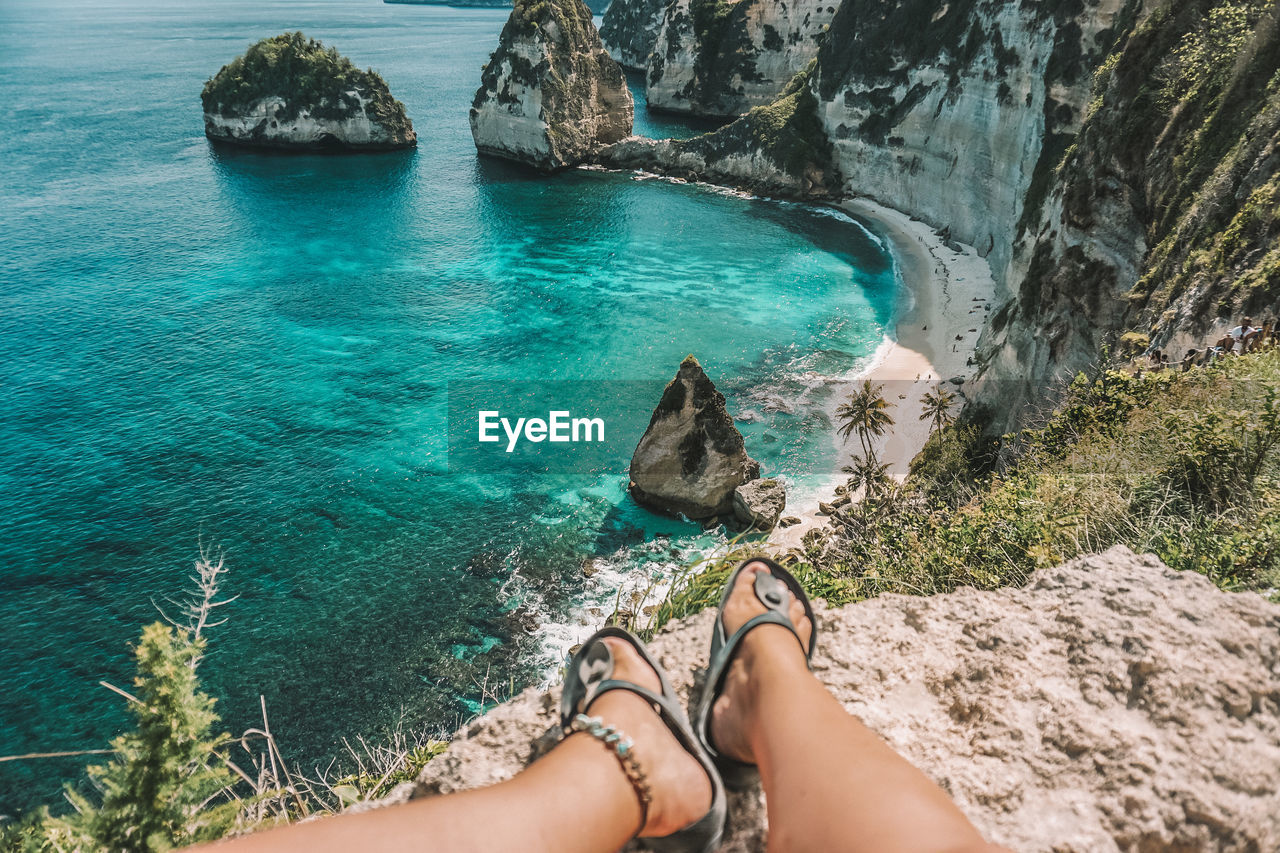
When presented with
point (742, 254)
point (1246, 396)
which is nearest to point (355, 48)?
point (742, 254)

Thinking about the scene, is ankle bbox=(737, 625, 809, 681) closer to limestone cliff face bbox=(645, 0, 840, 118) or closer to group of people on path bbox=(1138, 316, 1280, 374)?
group of people on path bbox=(1138, 316, 1280, 374)

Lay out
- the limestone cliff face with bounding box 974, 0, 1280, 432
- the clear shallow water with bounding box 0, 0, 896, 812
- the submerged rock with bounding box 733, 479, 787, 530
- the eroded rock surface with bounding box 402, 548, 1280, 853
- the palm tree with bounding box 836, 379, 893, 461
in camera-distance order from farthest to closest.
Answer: the palm tree with bounding box 836, 379, 893, 461 < the submerged rock with bounding box 733, 479, 787, 530 < the clear shallow water with bounding box 0, 0, 896, 812 < the limestone cliff face with bounding box 974, 0, 1280, 432 < the eroded rock surface with bounding box 402, 548, 1280, 853

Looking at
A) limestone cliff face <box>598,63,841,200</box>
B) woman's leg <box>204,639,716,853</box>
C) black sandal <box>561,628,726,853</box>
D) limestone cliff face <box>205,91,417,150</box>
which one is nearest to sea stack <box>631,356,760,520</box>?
black sandal <box>561,628,726,853</box>

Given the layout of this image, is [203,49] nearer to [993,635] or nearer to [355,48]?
[355,48]

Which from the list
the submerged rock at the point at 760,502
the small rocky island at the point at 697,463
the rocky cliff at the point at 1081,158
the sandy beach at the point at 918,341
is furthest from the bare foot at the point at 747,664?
the small rocky island at the point at 697,463

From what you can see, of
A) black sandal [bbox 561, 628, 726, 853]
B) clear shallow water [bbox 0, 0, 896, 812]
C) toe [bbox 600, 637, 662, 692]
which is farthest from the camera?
clear shallow water [bbox 0, 0, 896, 812]

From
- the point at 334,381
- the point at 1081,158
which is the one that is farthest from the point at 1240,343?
the point at 334,381

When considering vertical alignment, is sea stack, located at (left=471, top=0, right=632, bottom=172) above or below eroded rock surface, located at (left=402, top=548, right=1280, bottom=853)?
above
